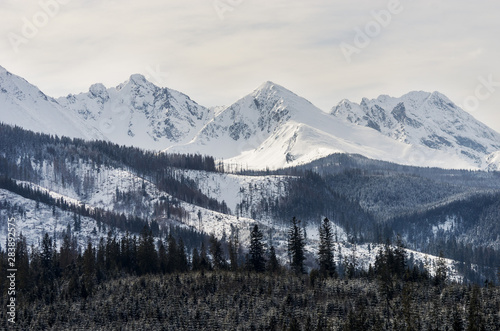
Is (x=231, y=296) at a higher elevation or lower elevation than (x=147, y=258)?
lower

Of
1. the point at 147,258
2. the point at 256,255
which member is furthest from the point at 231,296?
the point at 147,258

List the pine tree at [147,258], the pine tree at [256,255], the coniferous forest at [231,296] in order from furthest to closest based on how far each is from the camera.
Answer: the pine tree at [147,258] < the pine tree at [256,255] < the coniferous forest at [231,296]

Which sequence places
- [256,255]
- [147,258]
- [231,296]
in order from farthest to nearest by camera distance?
1. [147,258]
2. [256,255]
3. [231,296]

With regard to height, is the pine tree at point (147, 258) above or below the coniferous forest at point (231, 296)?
above

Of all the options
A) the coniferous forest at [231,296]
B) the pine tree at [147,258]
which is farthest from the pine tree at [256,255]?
the pine tree at [147,258]

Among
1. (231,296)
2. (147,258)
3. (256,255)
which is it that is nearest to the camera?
(231,296)

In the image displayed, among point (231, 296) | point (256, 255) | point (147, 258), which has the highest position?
point (147, 258)

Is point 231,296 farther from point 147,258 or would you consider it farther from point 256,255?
point 147,258

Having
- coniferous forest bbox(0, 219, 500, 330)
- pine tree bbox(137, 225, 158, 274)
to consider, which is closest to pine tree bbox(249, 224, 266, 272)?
coniferous forest bbox(0, 219, 500, 330)

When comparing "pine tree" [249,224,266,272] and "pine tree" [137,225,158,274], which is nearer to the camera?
"pine tree" [249,224,266,272]

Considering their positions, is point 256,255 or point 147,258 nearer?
point 256,255

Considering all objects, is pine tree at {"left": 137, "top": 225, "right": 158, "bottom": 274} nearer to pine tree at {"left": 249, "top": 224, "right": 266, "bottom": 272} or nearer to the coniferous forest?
the coniferous forest

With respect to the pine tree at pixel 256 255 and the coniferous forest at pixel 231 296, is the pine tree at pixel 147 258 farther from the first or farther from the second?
the pine tree at pixel 256 255

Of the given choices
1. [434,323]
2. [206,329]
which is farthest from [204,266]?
[434,323]
